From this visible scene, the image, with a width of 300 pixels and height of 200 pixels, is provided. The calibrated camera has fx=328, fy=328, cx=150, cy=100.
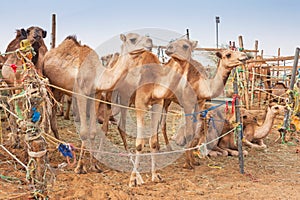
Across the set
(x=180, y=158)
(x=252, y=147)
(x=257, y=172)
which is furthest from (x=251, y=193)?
(x=252, y=147)

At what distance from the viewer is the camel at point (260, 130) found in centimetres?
776

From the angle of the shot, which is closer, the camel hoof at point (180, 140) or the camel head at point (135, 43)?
the camel head at point (135, 43)

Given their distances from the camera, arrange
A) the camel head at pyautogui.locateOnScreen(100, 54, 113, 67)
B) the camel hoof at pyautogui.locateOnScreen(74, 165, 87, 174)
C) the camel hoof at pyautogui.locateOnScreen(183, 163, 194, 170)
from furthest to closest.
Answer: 1. the camel head at pyautogui.locateOnScreen(100, 54, 113, 67)
2. the camel hoof at pyautogui.locateOnScreen(183, 163, 194, 170)
3. the camel hoof at pyautogui.locateOnScreen(74, 165, 87, 174)

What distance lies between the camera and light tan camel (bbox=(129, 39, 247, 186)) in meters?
5.26

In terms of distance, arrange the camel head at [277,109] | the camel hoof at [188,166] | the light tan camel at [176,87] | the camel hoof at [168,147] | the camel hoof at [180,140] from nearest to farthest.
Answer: the light tan camel at [176,87]
the camel hoof at [188,166]
the camel hoof at [168,147]
the camel head at [277,109]
the camel hoof at [180,140]

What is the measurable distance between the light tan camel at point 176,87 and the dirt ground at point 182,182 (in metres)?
0.33

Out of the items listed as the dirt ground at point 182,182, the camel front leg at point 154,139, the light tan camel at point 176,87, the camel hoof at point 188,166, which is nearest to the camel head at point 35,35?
the dirt ground at point 182,182

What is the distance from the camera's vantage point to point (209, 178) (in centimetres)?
538

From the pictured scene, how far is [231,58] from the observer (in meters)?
5.90

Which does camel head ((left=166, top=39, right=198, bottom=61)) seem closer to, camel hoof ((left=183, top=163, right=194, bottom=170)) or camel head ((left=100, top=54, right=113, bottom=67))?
camel hoof ((left=183, top=163, right=194, bottom=170))

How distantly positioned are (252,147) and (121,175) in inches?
150

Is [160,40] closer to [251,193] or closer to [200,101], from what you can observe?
[200,101]

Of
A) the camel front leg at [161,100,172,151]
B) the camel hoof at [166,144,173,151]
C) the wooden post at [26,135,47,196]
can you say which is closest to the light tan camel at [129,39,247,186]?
the camel front leg at [161,100,172,151]

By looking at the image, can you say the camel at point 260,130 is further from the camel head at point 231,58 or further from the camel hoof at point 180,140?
the camel head at point 231,58
